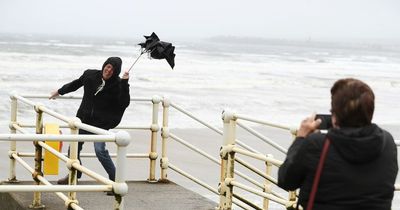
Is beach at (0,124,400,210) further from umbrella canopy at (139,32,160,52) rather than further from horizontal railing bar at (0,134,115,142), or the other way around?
horizontal railing bar at (0,134,115,142)

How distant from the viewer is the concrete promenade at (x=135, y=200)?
22.0ft

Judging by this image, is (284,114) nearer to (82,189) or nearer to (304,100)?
(304,100)

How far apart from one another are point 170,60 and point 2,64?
34573mm

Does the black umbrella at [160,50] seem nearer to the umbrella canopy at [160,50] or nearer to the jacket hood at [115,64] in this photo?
the umbrella canopy at [160,50]

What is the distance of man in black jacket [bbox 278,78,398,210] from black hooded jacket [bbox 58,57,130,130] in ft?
13.7

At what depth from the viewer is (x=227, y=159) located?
640 centimetres

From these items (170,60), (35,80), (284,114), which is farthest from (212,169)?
(35,80)

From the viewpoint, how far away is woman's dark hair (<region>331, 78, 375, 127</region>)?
Answer: 3.10m

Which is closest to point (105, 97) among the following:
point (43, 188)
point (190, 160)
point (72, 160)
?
point (72, 160)

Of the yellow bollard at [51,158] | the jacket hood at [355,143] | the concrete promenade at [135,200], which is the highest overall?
the jacket hood at [355,143]

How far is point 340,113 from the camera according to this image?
313cm

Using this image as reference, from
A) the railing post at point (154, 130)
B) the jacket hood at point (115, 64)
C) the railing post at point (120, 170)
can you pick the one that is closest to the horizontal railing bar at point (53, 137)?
the railing post at point (120, 170)

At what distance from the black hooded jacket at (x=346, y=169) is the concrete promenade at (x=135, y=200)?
147 inches

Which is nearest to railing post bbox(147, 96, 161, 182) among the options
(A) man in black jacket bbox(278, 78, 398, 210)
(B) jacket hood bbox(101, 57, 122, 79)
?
(B) jacket hood bbox(101, 57, 122, 79)
